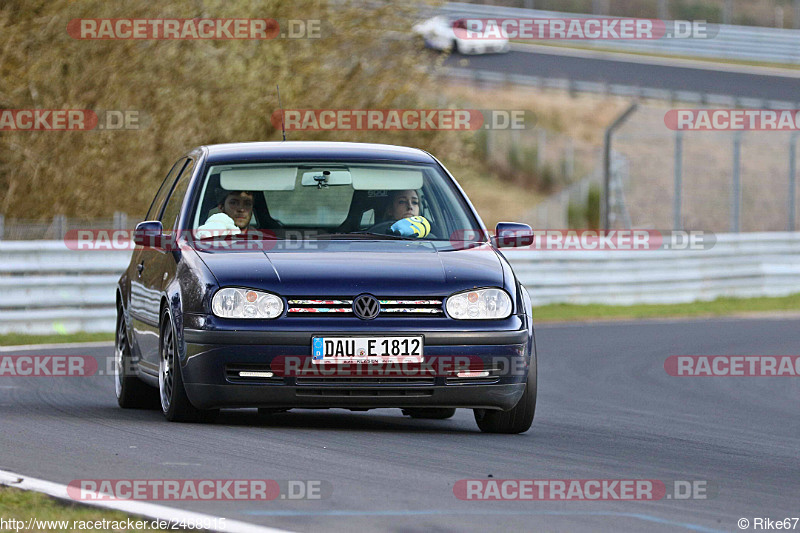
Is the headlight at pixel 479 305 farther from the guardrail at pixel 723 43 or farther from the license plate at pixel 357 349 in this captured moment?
the guardrail at pixel 723 43

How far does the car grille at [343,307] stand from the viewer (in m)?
8.16

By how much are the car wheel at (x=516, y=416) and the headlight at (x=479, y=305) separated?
1.42 ft

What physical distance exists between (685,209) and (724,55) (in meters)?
17.4

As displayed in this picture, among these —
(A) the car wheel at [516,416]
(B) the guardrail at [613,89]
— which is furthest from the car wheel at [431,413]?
(B) the guardrail at [613,89]

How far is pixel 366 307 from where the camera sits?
8.16m

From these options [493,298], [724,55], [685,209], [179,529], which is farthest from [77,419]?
[724,55]

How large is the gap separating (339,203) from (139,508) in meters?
3.47

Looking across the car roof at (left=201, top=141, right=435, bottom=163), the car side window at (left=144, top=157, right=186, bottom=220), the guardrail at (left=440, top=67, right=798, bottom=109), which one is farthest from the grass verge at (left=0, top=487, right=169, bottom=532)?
the guardrail at (left=440, top=67, right=798, bottom=109)

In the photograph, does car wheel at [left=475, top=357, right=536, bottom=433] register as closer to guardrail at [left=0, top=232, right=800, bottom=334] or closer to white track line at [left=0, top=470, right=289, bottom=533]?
white track line at [left=0, top=470, right=289, bottom=533]

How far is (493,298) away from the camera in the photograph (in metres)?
8.39

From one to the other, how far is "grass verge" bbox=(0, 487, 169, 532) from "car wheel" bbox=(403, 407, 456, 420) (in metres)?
3.83

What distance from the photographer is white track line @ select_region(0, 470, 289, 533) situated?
5.64 meters

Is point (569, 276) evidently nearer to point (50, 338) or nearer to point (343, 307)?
point (50, 338)

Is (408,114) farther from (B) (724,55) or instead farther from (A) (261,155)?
(B) (724,55)
